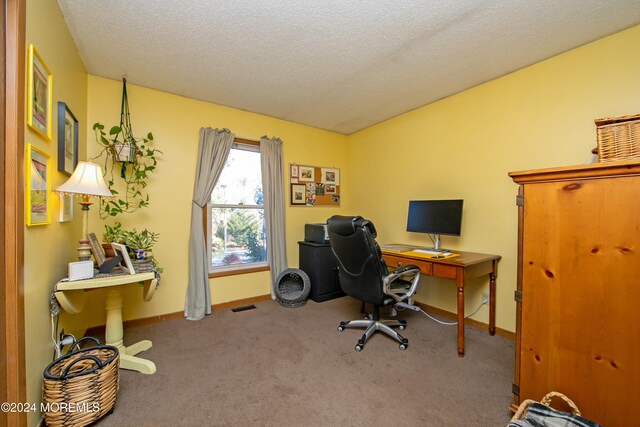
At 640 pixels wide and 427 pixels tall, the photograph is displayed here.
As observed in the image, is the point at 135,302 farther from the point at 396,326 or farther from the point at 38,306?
the point at 396,326

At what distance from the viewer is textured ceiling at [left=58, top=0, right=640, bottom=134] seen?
1.70m

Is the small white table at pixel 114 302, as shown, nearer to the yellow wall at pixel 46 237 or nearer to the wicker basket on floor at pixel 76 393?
the yellow wall at pixel 46 237

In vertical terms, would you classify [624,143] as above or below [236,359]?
above

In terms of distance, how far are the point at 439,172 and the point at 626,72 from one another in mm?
1489

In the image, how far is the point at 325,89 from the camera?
281cm

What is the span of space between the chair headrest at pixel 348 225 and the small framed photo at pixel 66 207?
71.7 inches

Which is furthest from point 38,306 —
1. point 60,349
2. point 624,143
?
point 624,143

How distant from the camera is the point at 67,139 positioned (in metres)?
1.84

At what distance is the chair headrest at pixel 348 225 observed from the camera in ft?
6.80

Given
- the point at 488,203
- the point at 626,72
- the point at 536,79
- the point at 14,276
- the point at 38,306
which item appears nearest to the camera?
the point at 14,276

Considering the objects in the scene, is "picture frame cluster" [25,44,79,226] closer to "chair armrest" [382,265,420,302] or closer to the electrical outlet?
"chair armrest" [382,265,420,302]

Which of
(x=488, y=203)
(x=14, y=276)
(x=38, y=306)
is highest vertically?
(x=488, y=203)

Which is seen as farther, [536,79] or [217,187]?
[217,187]

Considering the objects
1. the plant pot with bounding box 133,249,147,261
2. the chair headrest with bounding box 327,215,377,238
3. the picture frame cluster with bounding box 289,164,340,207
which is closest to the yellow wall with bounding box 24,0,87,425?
the plant pot with bounding box 133,249,147,261
